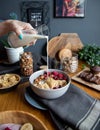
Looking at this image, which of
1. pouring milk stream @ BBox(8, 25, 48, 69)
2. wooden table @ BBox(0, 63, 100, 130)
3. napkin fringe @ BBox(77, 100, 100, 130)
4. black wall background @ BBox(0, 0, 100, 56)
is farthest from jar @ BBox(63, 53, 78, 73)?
black wall background @ BBox(0, 0, 100, 56)

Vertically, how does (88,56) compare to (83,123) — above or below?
above

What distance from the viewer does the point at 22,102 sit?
1.02m

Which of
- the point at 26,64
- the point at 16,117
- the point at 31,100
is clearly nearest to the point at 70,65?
the point at 26,64

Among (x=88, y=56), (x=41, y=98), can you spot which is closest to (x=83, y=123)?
(x=41, y=98)

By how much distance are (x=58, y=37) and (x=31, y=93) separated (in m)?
0.76

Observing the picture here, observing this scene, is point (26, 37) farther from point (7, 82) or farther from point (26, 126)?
point (26, 126)

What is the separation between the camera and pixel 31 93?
3.41 feet

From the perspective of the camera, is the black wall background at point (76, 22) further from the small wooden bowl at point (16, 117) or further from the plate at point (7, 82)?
the small wooden bowl at point (16, 117)

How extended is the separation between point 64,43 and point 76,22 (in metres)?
0.26

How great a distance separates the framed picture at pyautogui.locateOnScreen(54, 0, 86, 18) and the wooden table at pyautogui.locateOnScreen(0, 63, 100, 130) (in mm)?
765

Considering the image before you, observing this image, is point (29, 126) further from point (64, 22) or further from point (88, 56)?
point (64, 22)

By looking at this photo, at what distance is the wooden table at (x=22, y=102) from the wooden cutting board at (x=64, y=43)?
20.3 inches

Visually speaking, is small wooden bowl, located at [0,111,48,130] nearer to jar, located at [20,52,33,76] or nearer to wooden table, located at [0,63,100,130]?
wooden table, located at [0,63,100,130]

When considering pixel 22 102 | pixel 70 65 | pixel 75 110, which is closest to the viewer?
pixel 75 110
